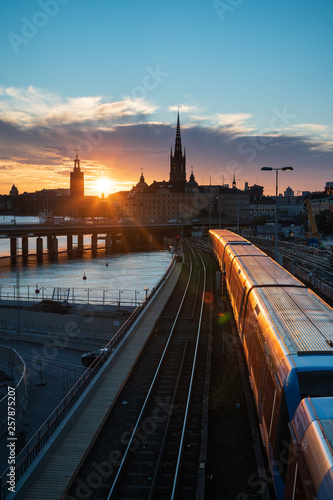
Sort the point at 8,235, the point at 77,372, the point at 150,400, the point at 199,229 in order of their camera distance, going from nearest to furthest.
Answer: the point at 150,400
the point at 77,372
the point at 8,235
the point at 199,229

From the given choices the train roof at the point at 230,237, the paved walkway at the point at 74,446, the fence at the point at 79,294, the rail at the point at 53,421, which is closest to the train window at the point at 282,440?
the paved walkway at the point at 74,446

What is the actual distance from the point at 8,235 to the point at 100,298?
1593 inches

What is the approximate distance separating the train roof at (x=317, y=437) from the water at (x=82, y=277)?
2882cm

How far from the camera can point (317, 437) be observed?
4418 millimetres

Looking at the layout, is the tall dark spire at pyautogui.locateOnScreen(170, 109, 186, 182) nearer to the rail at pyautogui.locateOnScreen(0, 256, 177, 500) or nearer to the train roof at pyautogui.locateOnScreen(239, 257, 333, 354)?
the rail at pyautogui.locateOnScreen(0, 256, 177, 500)

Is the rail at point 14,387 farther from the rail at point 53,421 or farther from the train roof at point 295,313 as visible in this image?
the train roof at point 295,313

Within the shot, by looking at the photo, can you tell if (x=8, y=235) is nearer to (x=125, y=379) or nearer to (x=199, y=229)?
(x=199, y=229)

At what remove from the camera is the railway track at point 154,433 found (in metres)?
8.24

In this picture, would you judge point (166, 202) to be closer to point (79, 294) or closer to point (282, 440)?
point (79, 294)

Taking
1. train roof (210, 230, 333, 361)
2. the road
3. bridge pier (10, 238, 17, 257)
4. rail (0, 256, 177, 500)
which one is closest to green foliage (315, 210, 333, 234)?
bridge pier (10, 238, 17, 257)

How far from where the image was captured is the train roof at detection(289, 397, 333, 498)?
4047 millimetres

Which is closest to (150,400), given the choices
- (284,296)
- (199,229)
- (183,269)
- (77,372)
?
(284,296)

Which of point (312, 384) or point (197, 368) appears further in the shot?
point (197, 368)

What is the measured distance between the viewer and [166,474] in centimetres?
862
